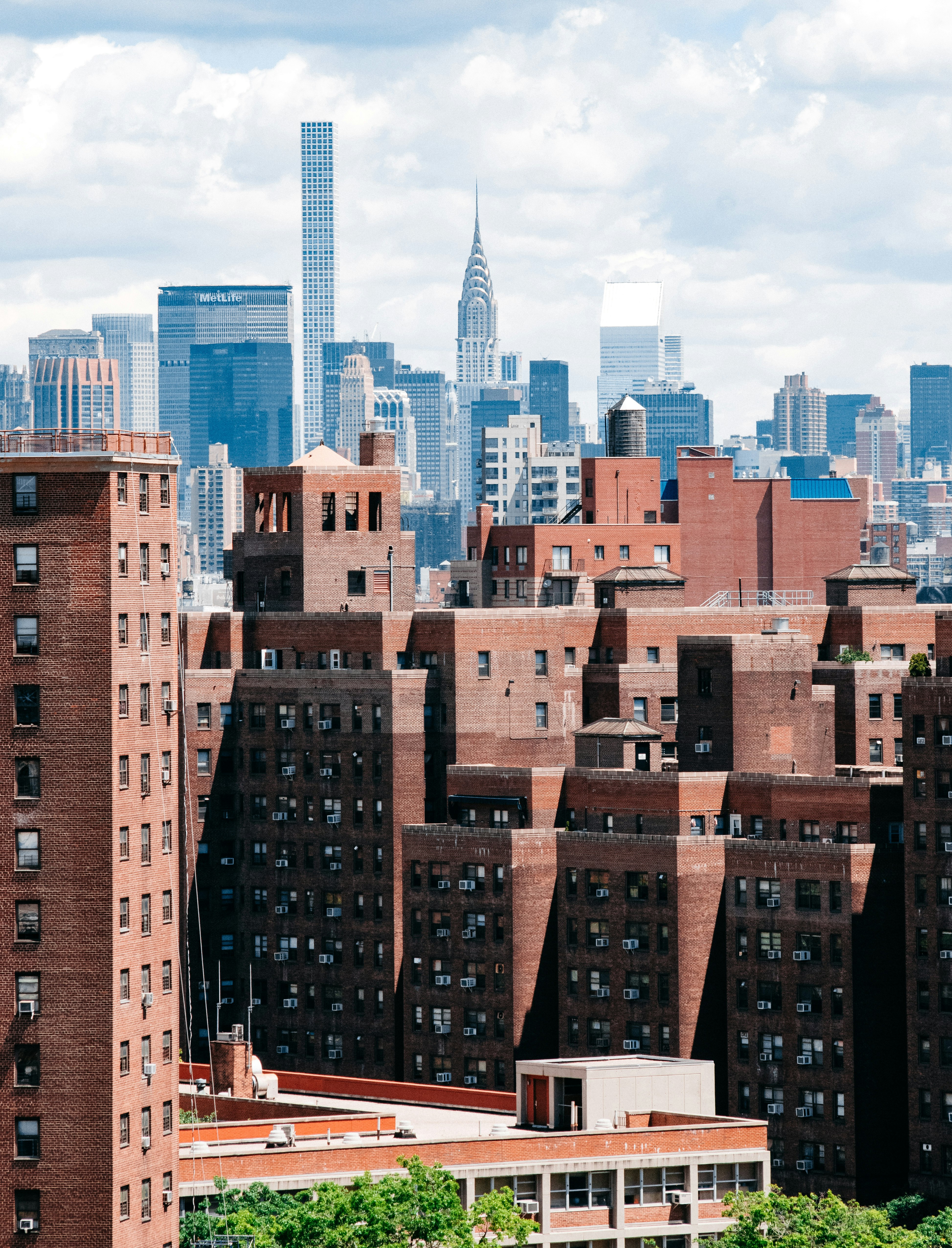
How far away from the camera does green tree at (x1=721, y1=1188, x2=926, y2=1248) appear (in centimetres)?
15475

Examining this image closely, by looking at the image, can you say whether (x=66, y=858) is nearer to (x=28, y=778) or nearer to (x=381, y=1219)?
(x=28, y=778)

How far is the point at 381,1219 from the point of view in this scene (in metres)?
141

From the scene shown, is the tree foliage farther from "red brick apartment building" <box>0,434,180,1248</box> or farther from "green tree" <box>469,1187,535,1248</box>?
"red brick apartment building" <box>0,434,180,1248</box>

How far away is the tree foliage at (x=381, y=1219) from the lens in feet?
460

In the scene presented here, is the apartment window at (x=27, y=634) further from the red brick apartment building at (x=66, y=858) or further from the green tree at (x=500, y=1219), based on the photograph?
the green tree at (x=500, y=1219)

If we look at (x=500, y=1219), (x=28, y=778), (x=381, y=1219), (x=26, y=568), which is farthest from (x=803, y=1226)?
(x=26, y=568)

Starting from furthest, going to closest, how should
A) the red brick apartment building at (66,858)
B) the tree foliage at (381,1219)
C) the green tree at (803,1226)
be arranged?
the green tree at (803,1226)
the tree foliage at (381,1219)
the red brick apartment building at (66,858)

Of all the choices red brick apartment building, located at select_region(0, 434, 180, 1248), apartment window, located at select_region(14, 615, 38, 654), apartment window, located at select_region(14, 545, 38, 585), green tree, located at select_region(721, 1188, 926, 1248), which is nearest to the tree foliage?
green tree, located at select_region(721, 1188, 926, 1248)

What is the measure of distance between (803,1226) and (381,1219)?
86.2ft

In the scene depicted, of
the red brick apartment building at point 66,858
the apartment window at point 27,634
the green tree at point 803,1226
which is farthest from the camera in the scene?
the green tree at point 803,1226

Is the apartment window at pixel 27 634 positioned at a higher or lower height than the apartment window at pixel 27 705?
higher

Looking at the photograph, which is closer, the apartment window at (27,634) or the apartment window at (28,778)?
the apartment window at (27,634)

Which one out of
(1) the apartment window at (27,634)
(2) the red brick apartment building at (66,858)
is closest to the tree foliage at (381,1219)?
(2) the red brick apartment building at (66,858)

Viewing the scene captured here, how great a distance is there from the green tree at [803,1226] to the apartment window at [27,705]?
48.7 meters
